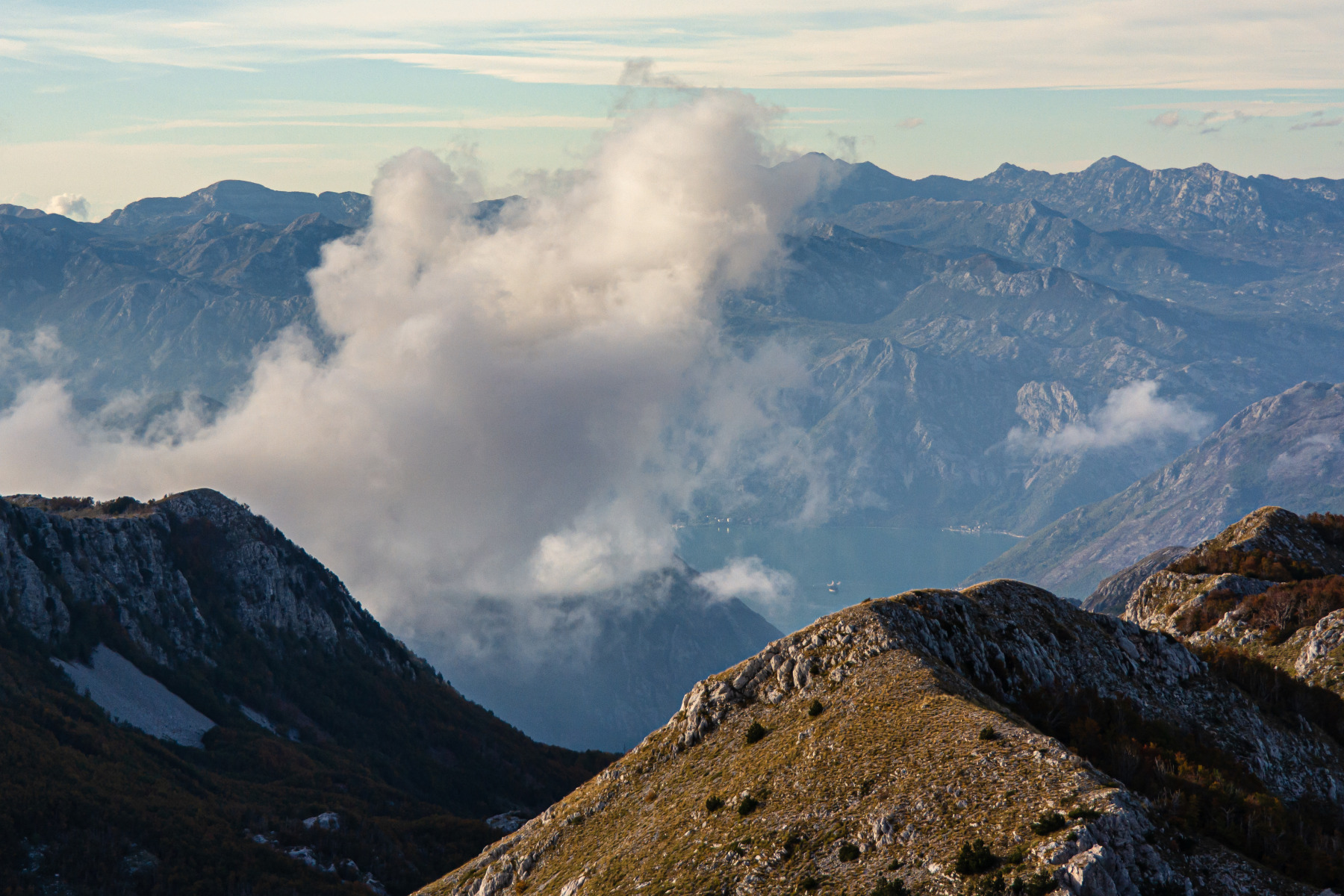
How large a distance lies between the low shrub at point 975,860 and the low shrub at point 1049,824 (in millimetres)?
2379

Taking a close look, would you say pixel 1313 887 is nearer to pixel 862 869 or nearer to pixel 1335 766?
pixel 862 869

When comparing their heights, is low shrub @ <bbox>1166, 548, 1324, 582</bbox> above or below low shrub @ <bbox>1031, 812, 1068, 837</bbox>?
above

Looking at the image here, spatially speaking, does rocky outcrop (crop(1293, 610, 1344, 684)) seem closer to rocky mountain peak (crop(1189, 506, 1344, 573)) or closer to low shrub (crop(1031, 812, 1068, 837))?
rocky mountain peak (crop(1189, 506, 1344, 573))

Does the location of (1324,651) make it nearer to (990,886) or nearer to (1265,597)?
(1265,597)

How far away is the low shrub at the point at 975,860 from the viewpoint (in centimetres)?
4803

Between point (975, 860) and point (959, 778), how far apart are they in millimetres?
6897

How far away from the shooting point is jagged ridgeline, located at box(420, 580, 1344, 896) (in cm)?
4856

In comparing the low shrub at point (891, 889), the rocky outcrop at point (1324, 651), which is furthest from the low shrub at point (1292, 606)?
the low shrub at point (891, 889)

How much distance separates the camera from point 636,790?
255 ft

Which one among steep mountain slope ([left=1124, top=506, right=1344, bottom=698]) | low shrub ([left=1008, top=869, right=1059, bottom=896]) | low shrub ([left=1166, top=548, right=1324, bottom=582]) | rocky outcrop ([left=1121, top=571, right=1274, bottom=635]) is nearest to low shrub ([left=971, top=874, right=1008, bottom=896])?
low shrub ([left=1008, top=869, right=1059, bottom=896])

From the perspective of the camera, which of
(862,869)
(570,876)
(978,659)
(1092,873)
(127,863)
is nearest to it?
(1092,873)

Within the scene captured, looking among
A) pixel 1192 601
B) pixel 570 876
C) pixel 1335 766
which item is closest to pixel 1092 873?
pixel 570 876

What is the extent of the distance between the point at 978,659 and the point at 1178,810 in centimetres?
2180

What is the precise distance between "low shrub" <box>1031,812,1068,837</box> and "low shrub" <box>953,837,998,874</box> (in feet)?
7.81
